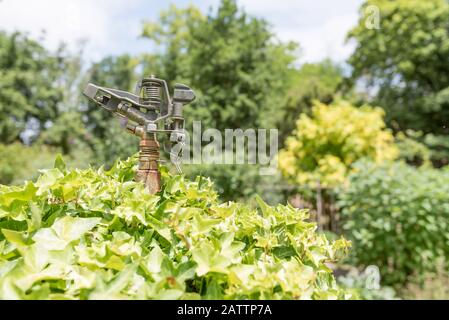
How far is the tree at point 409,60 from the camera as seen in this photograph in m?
13.1

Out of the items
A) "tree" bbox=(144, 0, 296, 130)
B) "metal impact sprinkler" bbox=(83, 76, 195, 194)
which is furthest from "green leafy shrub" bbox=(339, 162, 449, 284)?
"tree" bbox=(144, 0, 296, 130)

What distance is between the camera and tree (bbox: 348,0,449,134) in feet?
43.1

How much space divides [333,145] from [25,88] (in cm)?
1255

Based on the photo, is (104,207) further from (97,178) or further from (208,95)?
(208,95)

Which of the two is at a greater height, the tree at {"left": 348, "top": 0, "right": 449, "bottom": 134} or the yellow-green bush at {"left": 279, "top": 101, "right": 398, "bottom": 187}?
the tree at {"left": 348, "top": 0, "right": 449, "bottom": 134}

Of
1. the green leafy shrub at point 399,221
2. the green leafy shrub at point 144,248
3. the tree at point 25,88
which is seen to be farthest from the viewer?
the tree at point 25,88

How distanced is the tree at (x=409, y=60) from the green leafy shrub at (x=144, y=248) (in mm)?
13481

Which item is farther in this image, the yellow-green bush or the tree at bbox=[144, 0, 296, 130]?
the tree at bbox=[144, 0, 296, 130]

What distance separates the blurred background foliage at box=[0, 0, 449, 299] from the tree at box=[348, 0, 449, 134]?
1.5 inches

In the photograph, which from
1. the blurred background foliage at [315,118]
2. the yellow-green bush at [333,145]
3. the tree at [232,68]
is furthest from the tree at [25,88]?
the yellow-green bush at [333,145]

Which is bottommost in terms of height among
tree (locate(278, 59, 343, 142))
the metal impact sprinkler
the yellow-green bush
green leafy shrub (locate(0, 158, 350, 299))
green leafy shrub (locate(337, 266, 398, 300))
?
green leafy shrub (locate(337, 266, 398, 300))

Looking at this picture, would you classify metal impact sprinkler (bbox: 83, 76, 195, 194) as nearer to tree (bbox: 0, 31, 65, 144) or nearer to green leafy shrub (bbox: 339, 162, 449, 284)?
green leafy shrub (bbox: 339, 162, 449, 284)

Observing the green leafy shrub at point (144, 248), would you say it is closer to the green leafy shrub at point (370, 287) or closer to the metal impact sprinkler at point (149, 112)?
the metal impact sprinkler at point (149, 112)
